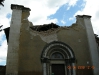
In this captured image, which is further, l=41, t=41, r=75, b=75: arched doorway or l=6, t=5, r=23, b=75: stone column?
l=41, t=41, r=75, b=75: arched doorway

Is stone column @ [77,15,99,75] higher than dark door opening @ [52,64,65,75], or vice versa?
stone column @ [77,15,99,75]

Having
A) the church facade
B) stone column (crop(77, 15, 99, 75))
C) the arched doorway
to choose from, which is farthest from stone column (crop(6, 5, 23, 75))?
stone column (crop(77, 15, 99, 75))

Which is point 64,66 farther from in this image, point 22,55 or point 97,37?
point 97,37

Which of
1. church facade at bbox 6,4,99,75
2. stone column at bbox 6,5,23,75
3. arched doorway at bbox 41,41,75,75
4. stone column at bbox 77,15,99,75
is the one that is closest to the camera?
stone column at bbox 6,5,23,75

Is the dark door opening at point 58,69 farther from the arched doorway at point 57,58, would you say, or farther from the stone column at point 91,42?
the stone column at point 91,42

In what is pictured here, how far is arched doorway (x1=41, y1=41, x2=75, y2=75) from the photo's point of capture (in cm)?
1382

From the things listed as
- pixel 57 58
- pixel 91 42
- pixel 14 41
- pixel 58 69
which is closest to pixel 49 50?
pixel 57 58

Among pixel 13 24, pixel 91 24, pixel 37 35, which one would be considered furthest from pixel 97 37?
pixel 13 24

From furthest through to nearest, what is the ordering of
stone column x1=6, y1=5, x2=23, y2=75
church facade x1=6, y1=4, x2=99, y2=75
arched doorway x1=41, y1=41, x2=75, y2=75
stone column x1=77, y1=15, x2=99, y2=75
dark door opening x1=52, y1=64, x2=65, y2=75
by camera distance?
stone column x1=77, y1=15, x2=99, y2=75
dark door opening x1=52, y1=64, x2=65, y2=75
arched doorway x1=41, y1=41, x2=75, y2=75
church facade x1=6, y1=4, x2=99, y2=75
stone column x1=6, y1=5, x2=23, y2=75

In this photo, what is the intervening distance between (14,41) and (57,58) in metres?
4.77

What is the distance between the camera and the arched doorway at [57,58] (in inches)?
544

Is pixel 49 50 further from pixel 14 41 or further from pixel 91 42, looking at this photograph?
pixel 91 42

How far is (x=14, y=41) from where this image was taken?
14047 millimetres

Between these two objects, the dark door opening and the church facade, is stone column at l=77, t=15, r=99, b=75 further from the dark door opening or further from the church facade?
the dark door opening
